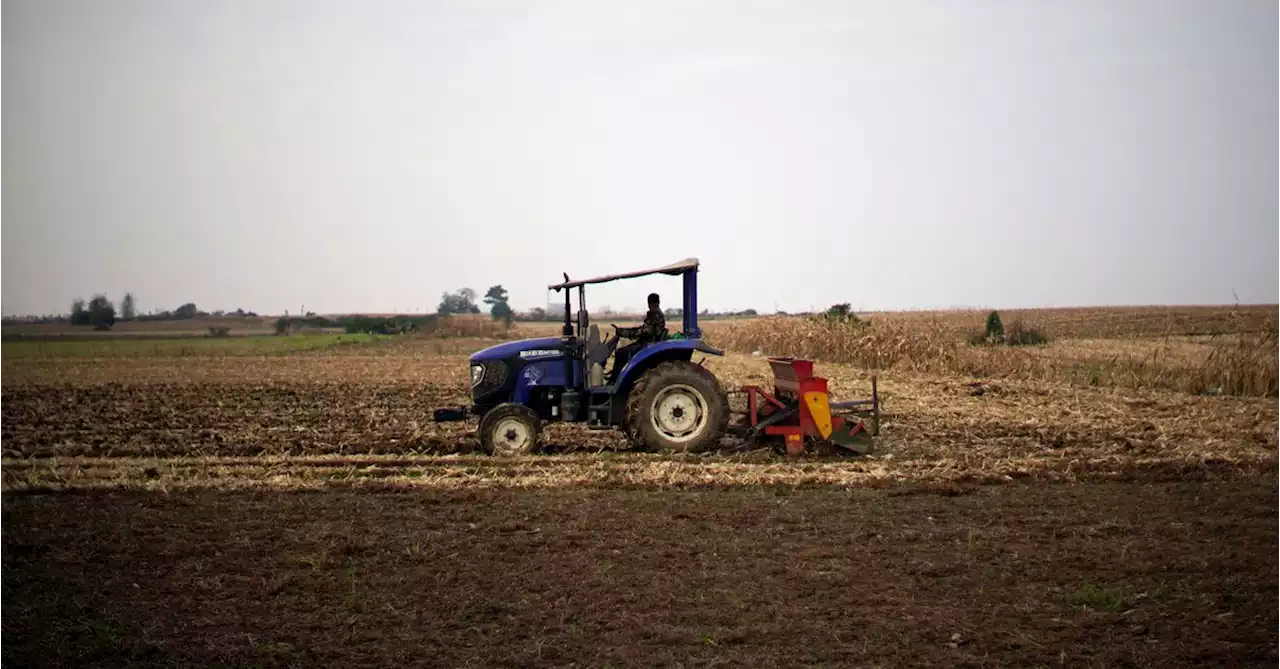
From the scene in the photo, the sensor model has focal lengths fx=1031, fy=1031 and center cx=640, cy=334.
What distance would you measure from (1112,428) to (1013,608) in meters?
8.27

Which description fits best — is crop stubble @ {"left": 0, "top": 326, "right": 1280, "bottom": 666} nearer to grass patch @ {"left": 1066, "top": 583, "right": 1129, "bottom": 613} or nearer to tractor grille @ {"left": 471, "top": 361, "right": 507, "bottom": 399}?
grass patch @ {"left": 1066, "top": 583, "right": 1129, "bottom": 613}

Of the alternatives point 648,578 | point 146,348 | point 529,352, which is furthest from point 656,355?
point 146,348

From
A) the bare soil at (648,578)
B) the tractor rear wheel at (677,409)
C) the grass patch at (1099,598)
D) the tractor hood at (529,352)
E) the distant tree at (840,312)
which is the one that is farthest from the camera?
the distant tree at (840,312)

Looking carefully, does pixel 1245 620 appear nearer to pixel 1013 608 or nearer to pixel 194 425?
pixel 1013 608

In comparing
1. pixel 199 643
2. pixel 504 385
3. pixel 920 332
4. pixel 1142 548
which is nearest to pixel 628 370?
pixel 504 385

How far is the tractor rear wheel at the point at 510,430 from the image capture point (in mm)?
11133

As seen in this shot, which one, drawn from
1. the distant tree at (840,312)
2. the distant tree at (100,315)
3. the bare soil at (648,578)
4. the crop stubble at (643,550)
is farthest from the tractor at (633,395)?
the distant tree at (100,315)

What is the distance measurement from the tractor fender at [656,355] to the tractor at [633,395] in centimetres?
1

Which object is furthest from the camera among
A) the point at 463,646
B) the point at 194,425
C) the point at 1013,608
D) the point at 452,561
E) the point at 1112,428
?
the point at 194,425

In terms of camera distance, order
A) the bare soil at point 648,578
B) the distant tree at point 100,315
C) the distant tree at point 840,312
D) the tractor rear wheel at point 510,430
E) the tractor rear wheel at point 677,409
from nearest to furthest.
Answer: the bare soil at point 648,578 < the tractor rear wheel at point 677,409 < the tractor rear wheel at point 510,430 < the distant tree at point 840,312 < the distant tree at point 100,315

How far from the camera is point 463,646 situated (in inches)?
209

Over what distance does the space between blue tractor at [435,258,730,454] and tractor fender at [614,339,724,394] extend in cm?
1

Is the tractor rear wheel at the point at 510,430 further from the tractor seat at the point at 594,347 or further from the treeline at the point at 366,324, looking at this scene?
the treeline at the point at 366,324

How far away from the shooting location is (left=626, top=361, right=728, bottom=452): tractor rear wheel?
1084 centimetres
